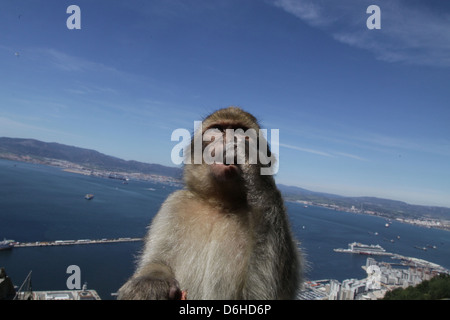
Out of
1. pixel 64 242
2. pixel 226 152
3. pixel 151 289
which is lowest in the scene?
pixel 64 242

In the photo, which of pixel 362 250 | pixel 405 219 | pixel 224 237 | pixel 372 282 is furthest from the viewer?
pixel 405 219

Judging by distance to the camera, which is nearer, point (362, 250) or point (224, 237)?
point (224, 237)

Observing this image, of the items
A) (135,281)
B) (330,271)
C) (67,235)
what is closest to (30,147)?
(67,235)

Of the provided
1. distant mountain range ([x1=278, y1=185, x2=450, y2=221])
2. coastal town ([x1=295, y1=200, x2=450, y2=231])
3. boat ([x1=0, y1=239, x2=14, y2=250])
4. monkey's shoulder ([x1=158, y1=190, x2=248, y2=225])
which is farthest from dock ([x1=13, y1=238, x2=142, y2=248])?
coastal town ([x1=295, y1=200, x2=450, y2=231])

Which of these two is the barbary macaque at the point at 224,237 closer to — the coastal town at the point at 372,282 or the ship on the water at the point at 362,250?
the coastal town at the point at 372,282

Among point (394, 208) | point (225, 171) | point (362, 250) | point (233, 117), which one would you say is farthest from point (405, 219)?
point (225, 171)

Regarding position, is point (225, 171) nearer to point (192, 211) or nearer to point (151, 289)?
point (192, 211)

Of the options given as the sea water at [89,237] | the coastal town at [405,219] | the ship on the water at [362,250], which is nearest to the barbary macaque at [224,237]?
the sea water at [89,237]

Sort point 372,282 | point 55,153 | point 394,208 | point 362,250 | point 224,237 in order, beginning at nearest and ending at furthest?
point 224,237
point 372,282
point 362,250
point 55,153
point 394,208
